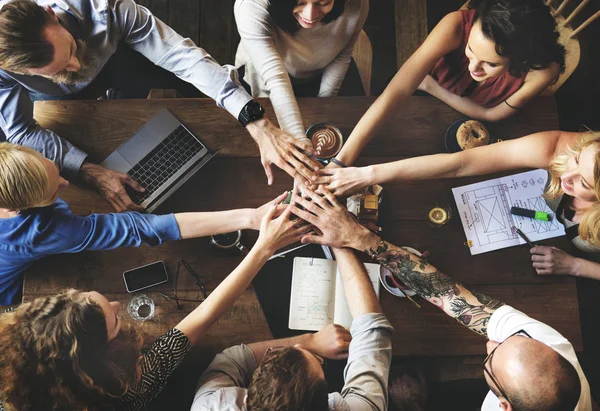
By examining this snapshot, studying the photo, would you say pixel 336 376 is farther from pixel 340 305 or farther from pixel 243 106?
pixel 243 106

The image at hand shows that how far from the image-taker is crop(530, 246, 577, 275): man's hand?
5.30ft

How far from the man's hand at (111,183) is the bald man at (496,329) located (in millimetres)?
651

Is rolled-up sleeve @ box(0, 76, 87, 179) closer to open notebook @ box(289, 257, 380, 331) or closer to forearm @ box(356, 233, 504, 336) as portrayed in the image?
open notebook @ box(289, 257, 380, 331)

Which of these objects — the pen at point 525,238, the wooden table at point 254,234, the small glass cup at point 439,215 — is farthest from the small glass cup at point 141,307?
the pen at point 525,238

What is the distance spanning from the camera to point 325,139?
1778mm

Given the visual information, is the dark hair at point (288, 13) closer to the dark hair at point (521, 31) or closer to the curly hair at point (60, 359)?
the dark hair at point (521, 31)

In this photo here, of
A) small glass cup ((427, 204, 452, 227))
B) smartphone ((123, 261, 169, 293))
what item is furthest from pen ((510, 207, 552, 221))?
smartphone ((123, 261, 169, 293))

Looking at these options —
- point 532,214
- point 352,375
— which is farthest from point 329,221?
point 532,214

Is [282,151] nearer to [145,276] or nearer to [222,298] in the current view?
[222,298]

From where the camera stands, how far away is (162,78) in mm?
2182

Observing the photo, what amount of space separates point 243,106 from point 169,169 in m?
0.38

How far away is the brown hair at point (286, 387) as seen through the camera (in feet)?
4.24

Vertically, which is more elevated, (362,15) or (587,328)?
(362,15)

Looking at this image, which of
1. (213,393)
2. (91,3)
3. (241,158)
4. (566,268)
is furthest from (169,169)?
(566,268)
